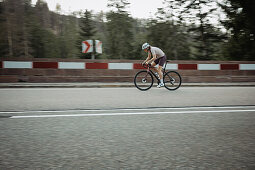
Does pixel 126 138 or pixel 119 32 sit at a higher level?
pixel 119 32

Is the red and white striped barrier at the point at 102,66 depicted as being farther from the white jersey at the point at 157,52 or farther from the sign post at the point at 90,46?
the white jersey at the point at 157,52

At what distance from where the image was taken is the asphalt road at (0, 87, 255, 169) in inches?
102

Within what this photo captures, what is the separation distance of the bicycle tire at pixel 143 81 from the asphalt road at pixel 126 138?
4460 millimetres

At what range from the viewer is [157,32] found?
35.5 metres

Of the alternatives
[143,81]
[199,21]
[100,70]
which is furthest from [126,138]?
[199,21]

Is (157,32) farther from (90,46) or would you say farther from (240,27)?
(90,46)

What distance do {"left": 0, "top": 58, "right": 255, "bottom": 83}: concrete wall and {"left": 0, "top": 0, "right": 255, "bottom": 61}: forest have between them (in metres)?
8.97

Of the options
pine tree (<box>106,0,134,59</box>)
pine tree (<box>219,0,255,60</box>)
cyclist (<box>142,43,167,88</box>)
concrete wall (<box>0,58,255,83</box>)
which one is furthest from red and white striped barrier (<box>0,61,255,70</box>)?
pine tree (<box>106,0,134,59</box>)

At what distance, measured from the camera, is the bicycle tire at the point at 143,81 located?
9.93 m

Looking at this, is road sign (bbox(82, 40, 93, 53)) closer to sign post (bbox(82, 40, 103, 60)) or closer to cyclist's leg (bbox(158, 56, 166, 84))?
sign post (bbox(82, 40, 103, 60))

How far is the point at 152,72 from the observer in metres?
10.2

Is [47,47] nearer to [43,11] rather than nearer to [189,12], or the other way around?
[43,11]

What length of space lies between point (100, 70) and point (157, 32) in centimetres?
2448

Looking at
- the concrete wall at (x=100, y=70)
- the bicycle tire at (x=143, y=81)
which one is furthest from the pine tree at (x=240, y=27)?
the bicycle tire at (x=143, y=81)
